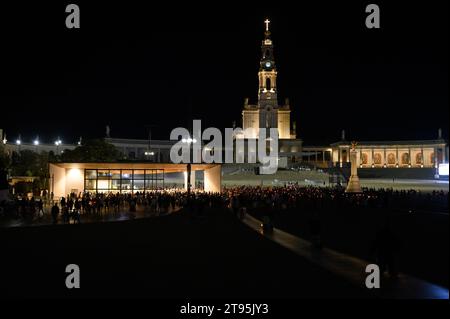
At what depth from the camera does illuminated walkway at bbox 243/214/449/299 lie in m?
9.55

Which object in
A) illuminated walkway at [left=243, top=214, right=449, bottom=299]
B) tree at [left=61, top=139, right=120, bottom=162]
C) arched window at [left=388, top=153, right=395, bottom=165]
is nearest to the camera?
illuminated walkway at [left=243, top=214, right=449, bottom=299]

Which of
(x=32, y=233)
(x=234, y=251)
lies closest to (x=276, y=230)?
(x=234, y=251)

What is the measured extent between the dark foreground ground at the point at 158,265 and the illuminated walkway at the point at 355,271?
38 cm

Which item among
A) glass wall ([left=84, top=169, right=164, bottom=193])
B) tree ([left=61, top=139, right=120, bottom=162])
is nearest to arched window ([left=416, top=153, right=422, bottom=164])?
tree ([left=61, top=139, right=120, bottom=162])

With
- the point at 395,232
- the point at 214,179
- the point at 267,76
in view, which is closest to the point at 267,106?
the point at 267,76

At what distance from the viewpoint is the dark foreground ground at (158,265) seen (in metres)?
9.86

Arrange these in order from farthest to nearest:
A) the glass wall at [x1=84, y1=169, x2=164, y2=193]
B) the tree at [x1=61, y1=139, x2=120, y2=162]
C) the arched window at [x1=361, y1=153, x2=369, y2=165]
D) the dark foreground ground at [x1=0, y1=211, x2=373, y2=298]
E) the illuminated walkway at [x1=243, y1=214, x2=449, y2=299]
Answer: the arched window at [x1=361, y1=153, x2=369, y2=165] < the tree at [x1=61, y1=139, x2=120, y2=162] < the glass wall at [x1=84, y1=169, x2=164, y2=193] < the dark foreground ground at [x1=0, y1=211, x2=373, y2=298] < the illuminated walkway at [x1=243, y1=214, x2=449, y2=299]

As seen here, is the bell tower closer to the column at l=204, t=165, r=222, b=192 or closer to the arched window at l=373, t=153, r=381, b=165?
the arched window at l=373, t=153, r=381, b=165

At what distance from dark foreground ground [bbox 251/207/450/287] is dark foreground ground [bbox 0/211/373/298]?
7.02 ft

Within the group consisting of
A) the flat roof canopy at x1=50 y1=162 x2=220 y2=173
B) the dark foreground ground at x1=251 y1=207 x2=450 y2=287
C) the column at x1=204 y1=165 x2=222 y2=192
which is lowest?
the dark foreground ground at x1=251 y1=207 x2=450 y2=287

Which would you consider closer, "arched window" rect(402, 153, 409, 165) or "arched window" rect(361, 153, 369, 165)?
"arched window" rect(402, 153, 409, 165)

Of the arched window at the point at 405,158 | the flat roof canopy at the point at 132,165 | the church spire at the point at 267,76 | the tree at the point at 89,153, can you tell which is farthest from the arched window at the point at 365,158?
the flat roof canopy at the point at 132,165

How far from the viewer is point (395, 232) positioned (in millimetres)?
18875

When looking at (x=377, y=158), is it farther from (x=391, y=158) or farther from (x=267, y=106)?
(x=267, y=106)
